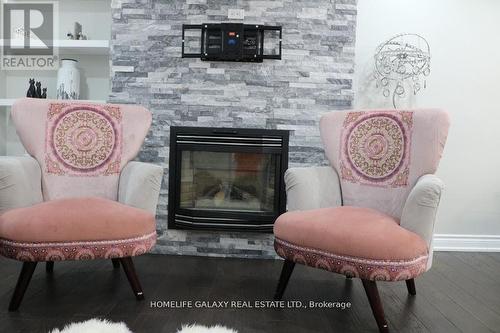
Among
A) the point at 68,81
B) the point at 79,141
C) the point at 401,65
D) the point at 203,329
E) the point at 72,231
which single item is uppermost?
the point at 401,65

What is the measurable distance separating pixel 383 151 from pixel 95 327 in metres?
1.61

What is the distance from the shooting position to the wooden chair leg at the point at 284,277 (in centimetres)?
205

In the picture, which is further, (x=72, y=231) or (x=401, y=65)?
(x=401, y=65)

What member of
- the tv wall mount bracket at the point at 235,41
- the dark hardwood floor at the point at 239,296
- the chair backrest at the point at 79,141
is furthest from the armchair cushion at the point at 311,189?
the tv wall mount bracket at the point at 235,41

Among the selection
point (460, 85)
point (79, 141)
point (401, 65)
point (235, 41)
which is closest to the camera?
point (79, 141)

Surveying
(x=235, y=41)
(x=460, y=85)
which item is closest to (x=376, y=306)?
(x=235, y=41)

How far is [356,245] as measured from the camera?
1688 millimetres

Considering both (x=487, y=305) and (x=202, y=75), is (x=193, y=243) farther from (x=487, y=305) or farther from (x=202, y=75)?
(x=487, y=305)

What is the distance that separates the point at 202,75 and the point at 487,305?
2.20 metres

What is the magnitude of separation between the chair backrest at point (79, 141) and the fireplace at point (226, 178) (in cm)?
58

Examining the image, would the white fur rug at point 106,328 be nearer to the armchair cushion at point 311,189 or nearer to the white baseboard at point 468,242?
the armchair cushion at point 311,189

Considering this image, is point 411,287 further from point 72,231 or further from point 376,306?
point 72,231

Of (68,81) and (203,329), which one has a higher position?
(68,81)

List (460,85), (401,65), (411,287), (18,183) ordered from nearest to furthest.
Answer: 1. (18,183)
2. (411,287)
3. (401,65)
4. (460,85)
